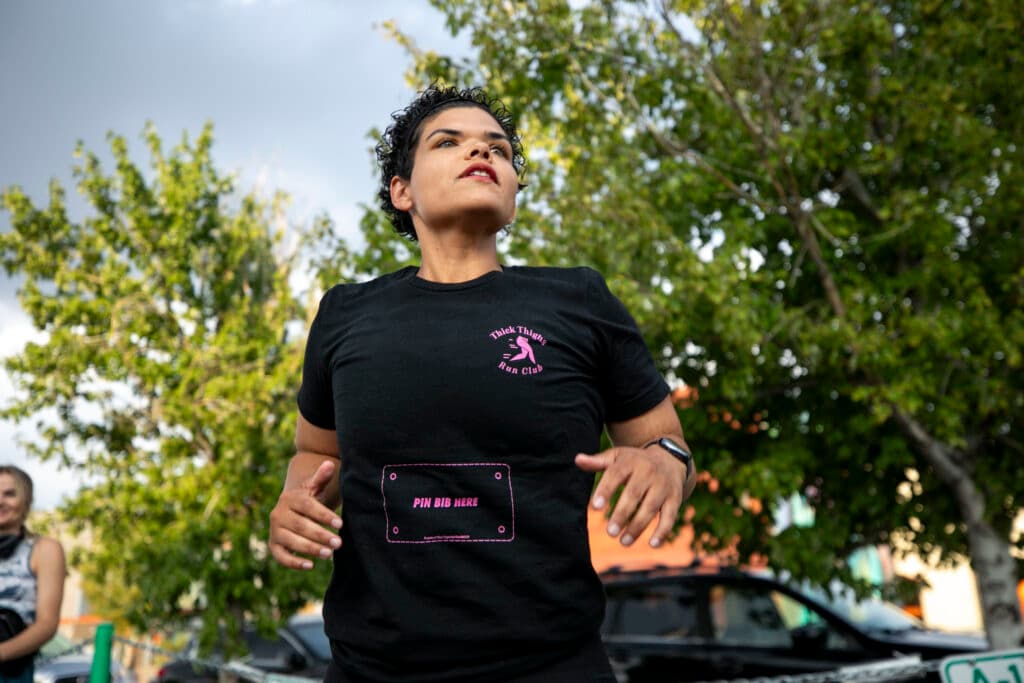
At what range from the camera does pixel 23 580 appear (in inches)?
152

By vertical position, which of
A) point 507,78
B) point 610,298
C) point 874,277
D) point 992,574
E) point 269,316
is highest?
point 507,78

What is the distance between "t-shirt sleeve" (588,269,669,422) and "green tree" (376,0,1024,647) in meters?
5.95

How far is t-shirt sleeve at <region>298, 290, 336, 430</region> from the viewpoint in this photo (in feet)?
5.94

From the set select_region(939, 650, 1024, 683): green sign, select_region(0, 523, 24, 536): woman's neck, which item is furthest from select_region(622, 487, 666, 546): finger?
select_region(0, 523, 24, 536): woman's neck

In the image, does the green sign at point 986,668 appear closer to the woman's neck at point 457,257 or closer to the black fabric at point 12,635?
the woman's neck at point 457,257

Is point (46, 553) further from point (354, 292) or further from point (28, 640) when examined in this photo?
point (354, 292)

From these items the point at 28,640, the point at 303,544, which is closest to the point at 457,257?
the point at 303,544

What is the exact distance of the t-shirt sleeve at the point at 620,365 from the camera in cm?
174

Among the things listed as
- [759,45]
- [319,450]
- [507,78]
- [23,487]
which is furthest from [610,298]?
[507,78]

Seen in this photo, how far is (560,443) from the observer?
1.57 meters

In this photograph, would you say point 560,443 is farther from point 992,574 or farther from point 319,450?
point 992,574

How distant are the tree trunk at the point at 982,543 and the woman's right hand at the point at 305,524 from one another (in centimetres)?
744

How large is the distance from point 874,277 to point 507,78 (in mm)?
4157

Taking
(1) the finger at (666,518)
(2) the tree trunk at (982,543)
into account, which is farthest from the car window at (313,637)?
(1) the finger at (666,518)
